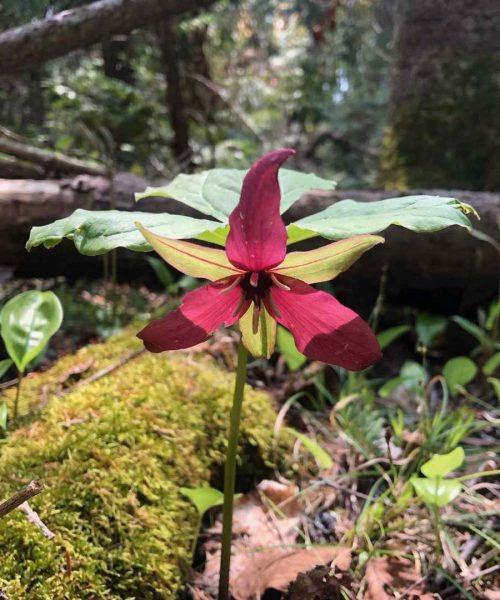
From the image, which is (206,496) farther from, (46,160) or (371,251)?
(46,160)

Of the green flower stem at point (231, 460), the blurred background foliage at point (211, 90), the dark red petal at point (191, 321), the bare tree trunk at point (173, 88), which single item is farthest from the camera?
the blurred background foliage at point (211, 90)

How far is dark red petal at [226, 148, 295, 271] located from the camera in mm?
671

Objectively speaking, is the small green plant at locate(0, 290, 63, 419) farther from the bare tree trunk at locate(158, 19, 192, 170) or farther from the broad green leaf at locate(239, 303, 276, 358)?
the bare tree trunk at locate(158, 19, 192, 170)

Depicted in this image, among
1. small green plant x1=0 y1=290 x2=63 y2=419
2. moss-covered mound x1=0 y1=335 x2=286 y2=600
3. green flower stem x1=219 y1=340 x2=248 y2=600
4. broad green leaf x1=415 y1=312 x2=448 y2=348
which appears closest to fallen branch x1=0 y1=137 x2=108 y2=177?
small green plant x1=0 y1=290 x2=63 y2=419

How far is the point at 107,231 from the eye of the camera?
785 millimetres

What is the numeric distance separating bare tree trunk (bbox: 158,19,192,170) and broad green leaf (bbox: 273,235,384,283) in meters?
4.02

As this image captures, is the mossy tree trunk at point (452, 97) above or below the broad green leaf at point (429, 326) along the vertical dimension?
above

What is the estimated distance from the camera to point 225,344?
2.25 meters

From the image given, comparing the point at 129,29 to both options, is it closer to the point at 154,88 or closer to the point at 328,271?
the point at 328,271

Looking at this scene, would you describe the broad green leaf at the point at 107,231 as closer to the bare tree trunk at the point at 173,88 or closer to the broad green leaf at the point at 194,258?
the broad green leaf at the point at 194,258

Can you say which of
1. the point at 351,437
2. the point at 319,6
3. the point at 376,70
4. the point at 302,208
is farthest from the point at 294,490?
the point at 376,70

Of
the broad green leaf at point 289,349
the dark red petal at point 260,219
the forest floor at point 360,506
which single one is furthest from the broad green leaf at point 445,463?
the broad green leaf at point 289,349

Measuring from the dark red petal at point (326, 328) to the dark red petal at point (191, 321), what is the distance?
0.28 ft

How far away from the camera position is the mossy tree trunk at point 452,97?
3.56 m
